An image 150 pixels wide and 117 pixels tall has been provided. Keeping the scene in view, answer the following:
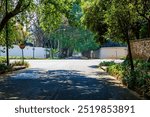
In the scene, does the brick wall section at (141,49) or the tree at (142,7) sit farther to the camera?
the brick wall section at (141,49)

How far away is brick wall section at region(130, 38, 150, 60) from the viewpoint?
30672mm

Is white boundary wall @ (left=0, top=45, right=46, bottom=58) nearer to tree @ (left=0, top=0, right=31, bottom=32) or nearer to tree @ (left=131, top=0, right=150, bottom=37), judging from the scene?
tree @ (left=0, top=0, right=31, bottom=32)

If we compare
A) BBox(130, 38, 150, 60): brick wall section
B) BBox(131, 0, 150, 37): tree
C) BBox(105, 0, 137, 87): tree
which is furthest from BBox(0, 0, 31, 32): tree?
BBox(131, 0, 150, 37): tree

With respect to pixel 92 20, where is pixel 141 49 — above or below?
below

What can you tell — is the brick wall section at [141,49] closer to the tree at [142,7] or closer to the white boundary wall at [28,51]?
the tree at [142,7]

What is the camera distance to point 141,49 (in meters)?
→ 32.9

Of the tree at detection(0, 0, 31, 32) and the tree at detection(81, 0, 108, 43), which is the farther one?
the tree at detection(81, 0, 108, 43)

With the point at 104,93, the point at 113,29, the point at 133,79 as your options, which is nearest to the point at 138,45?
the point at 113,29

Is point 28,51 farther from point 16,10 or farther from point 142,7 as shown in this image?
point 142,7

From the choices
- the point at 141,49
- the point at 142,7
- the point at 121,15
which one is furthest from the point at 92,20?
the point at 121,15

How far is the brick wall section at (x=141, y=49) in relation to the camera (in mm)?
30672

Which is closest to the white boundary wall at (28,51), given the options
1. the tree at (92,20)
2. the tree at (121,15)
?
the tree at (92,20)

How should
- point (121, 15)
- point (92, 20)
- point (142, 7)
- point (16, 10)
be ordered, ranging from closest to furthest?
point (121, 15)
point (142, 7)
point (16, 10)
point (92, 20)

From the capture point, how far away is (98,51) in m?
95.3
